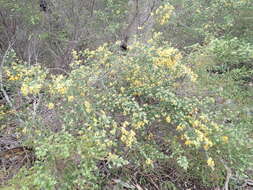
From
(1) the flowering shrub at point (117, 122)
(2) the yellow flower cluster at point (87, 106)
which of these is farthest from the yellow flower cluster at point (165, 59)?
(2) the yellow flower cluster at point (87, 106)

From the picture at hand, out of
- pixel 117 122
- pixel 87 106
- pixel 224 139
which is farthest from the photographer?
pixel 117 122

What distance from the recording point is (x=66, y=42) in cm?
474

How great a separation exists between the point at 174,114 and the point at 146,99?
1.33 feet

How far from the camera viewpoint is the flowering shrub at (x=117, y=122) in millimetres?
1996

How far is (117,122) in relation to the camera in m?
2.50

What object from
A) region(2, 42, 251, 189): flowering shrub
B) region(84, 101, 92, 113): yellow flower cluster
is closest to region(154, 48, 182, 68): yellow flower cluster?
region(2, 42, 251, 189): flowering shrub

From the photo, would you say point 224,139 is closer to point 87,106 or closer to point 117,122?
point 117,122

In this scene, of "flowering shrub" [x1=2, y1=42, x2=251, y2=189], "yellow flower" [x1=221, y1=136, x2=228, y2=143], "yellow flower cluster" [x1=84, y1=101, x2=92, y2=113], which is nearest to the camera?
"flowering shrub" [x1=2, y1=42, x2=251, y2=189]

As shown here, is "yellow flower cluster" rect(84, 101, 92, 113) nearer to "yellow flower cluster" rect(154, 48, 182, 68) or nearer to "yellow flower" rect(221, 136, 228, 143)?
"yellow flower cluster" rect(154, 48, 182, 68)

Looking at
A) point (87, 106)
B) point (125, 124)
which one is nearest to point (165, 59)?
point (125, 124)

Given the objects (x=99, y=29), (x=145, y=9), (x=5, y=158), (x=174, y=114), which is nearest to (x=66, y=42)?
(x=99, y=29)

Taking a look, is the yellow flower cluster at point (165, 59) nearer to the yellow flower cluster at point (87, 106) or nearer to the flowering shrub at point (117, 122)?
the flowering shrub at point (117, 122)

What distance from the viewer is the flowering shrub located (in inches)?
78.6

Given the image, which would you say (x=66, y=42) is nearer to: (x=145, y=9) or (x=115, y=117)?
(x=145, y=9)
